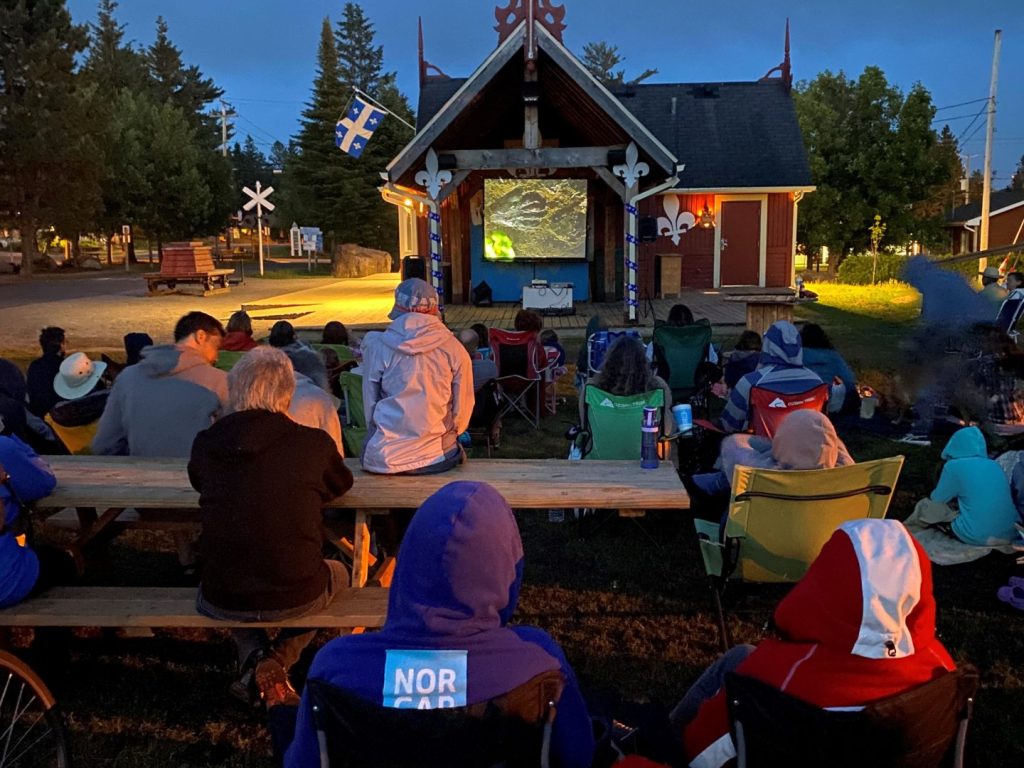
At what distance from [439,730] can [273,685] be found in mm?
1615

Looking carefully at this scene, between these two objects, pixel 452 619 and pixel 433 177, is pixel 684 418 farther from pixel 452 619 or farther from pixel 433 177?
pixel 433 177

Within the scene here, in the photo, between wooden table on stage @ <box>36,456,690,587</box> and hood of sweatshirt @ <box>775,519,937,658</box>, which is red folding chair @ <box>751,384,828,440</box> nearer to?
wooden table on stage @ <box>36,456,690,587</box>

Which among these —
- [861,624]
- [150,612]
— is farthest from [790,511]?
[150,612]

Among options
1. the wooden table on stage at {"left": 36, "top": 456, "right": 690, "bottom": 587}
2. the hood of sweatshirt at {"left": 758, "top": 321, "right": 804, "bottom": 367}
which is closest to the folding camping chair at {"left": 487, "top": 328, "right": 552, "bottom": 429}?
the hood of sweatshirt at {"left": 758, "top": 321, "right": 804, "bottom": 367}

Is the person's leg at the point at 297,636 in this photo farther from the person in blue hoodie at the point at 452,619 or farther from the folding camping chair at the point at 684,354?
the folding camping chair at the point at 684,354

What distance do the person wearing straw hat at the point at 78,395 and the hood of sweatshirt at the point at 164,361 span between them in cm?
99

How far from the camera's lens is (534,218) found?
56.4ft

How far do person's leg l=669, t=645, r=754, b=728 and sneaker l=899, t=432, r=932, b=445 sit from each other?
5360mm

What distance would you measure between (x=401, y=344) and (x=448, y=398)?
0.34m

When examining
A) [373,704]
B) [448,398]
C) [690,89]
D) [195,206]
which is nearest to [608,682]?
[448,398]

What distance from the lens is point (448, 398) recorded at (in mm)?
4066

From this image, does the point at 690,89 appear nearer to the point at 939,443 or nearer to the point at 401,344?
the point at 939,443

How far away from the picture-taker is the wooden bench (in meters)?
3.14

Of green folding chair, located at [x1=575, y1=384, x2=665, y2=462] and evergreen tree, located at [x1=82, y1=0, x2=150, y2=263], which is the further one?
evergreen tree, located at [x1=82, y1=0, x2=150, y2=263]
